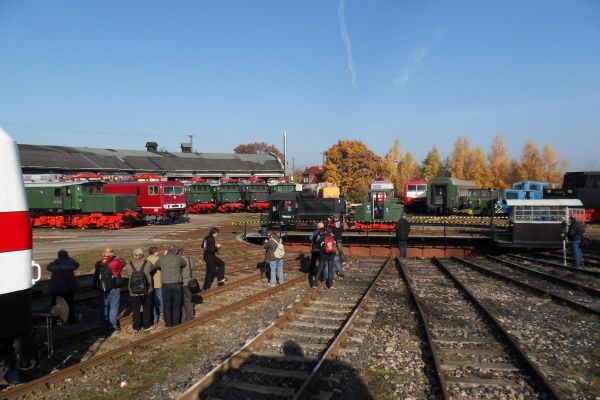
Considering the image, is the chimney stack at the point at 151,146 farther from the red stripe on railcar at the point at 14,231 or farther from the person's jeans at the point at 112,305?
the red stripe on railcar at the point at 14,231

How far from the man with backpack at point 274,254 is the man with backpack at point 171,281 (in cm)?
398

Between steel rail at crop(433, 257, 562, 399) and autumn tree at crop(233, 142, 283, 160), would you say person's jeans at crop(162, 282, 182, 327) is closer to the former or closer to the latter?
steel rail at crop(433, 257, 562, 399)

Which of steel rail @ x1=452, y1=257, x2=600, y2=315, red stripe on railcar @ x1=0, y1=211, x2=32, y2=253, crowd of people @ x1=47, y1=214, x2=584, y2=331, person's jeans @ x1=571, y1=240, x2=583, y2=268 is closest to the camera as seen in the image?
red stripe on railcar @ x1=0, y1=211, x2=32, y2=253

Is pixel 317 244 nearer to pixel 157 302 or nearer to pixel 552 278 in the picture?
pixel 157 302

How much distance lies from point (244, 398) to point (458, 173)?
76.3m

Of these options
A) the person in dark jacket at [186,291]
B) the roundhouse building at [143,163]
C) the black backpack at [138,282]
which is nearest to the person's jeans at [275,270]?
the person in dark jacket at [186,291]

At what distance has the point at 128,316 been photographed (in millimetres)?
9422

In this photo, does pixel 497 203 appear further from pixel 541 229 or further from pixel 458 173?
pixel 458 173

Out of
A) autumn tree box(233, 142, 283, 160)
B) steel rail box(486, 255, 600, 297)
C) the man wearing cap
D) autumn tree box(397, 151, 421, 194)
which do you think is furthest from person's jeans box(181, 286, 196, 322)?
autumn tree box(233, 142, 283, 160)

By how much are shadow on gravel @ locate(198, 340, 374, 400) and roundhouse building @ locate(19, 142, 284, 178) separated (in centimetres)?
4618

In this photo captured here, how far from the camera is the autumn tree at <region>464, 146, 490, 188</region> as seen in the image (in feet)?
225

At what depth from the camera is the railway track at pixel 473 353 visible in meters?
5.79

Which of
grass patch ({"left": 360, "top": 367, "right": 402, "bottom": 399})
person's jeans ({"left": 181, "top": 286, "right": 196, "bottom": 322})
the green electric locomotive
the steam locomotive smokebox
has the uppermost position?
the green electric locomotive

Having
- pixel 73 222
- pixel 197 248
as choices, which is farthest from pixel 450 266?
pixel 73 222
